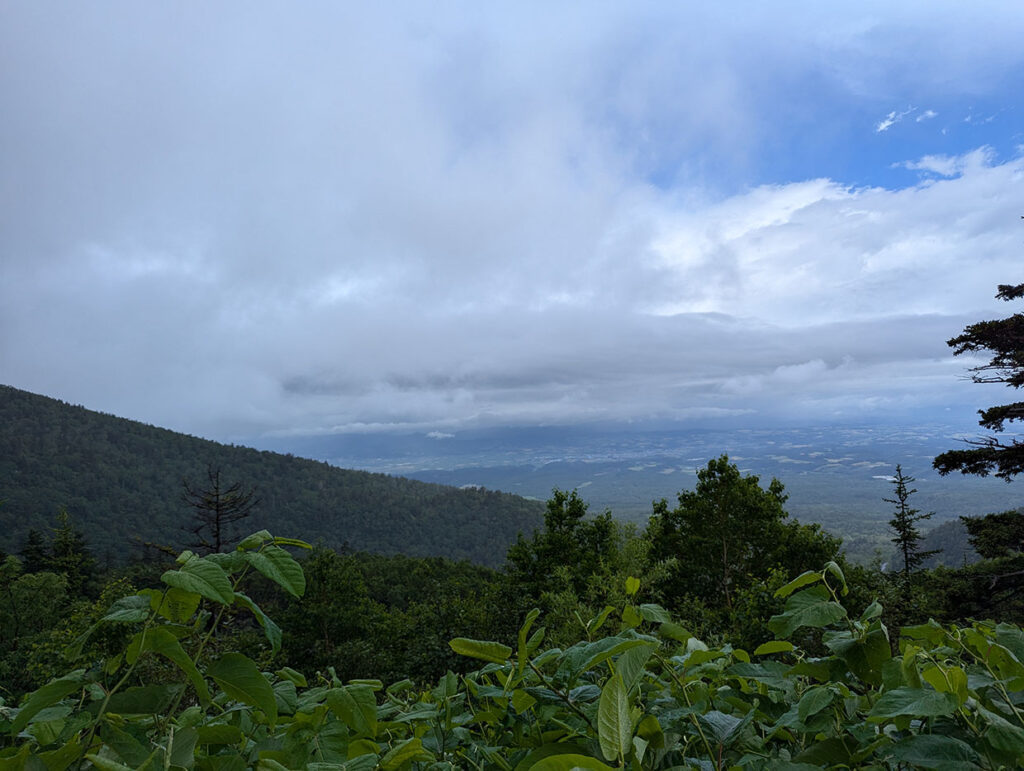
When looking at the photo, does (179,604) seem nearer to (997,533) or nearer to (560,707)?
(560,707)

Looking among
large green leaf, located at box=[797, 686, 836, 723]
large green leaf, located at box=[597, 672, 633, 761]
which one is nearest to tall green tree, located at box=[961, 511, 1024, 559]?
large green leaf, located at box=[797, 686, 836, 723]

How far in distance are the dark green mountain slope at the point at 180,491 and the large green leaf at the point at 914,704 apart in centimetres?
9803

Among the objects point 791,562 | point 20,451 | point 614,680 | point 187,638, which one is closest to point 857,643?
point 614,680

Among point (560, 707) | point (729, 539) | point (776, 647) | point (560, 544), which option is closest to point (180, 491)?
point (560, 544)

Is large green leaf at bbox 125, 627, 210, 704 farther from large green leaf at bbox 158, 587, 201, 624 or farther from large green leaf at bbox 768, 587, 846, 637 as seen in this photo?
large green leaf at bbox 768, 587, 846, 637

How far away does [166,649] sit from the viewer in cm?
71

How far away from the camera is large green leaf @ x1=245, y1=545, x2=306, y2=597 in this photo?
2.68 feet

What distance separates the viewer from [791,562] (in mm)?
21203

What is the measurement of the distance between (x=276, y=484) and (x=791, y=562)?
123 metres

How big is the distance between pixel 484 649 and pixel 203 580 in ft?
1.47

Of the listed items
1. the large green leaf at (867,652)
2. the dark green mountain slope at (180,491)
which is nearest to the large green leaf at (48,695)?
the large green leaf at (867,652)

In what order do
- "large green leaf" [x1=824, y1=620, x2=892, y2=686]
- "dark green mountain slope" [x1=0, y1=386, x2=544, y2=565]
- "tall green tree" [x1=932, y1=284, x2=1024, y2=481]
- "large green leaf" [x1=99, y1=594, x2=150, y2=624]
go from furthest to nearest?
"dark green mountain slope" [x1=0, y1=386, x2=544, y2=565] → "tall green tree" [x1=932, y1=284, x2=1024, y2=481] → "large green leaf" [x1=824, y1=620, x2=892, y2=686] → "large green leaf" [x1=99, y1=594, x2=150, y2=624]

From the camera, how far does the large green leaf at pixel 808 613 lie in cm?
85

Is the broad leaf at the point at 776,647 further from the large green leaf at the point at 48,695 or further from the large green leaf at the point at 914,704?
the large green leaf at the point at 48,695
